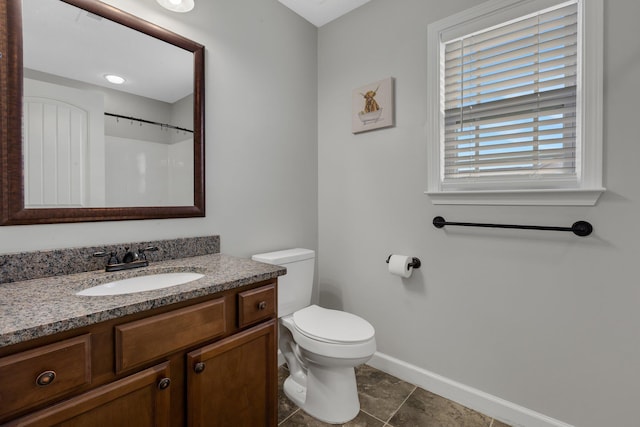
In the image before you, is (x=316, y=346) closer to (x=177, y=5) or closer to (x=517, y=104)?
(x=517, y=104)

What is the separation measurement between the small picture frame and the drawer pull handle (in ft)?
6.33

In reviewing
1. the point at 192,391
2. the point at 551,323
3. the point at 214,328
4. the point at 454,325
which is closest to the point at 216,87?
the point at 214,328

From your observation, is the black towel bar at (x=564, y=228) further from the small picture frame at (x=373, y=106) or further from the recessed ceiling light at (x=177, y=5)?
the recessed ceiling light at (x=177, y=5)

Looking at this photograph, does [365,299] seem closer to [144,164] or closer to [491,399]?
[491,399]

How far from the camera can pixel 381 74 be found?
6.64 ft

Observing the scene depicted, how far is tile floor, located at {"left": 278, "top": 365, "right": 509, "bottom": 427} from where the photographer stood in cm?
157

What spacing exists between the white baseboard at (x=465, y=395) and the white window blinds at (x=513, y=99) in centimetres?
121

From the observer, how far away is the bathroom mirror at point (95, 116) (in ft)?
3.65

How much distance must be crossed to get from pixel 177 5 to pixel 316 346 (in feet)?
5.95

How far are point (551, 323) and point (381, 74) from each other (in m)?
1.75

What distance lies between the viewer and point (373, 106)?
204cm

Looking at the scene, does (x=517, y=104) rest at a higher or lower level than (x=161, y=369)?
higher

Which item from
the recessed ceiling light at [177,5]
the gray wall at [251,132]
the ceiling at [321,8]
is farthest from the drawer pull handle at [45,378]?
the ceiling at [321,8]

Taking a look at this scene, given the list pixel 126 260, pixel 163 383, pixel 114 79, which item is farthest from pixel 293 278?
pixel 114 79
